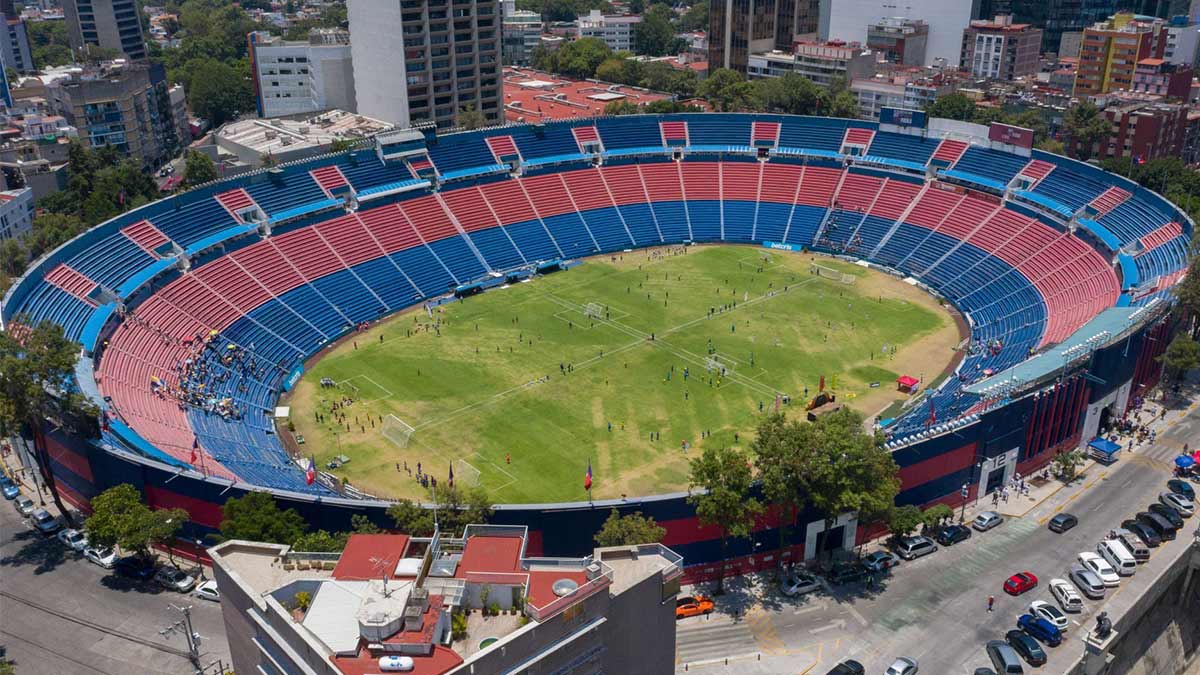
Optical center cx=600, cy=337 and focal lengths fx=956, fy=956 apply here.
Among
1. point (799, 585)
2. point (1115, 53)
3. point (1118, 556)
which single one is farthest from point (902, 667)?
point (1115, 53)

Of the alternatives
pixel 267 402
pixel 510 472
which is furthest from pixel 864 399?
pixel 267 402

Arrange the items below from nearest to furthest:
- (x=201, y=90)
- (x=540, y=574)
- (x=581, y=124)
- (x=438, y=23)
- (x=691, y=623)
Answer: (x=540, y=574) → (x=691, y=623) → (x=581, y=124) → (x=438, y=23) → (x=201, y=90)

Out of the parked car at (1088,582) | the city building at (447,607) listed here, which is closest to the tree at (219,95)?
the city building at (447,607)

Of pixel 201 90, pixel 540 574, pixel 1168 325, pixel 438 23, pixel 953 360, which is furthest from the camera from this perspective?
pixel 201 90

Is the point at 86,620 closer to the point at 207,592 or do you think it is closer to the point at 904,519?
the point at 207,592

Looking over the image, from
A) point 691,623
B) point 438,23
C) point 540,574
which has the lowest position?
point 691,623

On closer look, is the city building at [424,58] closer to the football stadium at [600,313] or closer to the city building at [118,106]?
the football stadium at [600,313]

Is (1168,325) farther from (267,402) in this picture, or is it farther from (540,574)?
(267,402)
